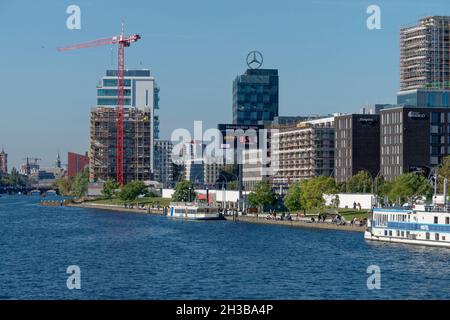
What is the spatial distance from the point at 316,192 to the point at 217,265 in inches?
3193

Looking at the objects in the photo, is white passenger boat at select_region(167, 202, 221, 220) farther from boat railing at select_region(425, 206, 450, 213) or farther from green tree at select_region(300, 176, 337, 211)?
boat railing at select_region(425, 206, 450, 213)

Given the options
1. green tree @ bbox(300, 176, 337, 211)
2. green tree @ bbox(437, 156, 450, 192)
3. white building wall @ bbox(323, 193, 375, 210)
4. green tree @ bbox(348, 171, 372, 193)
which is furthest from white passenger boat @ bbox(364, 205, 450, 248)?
green tree @ bbox(348, 171, 372, 193)

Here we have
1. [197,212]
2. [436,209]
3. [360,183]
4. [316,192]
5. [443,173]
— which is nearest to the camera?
[436,209]

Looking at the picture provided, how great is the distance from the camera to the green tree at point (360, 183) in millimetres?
191625

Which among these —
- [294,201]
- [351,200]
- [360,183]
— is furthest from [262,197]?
[351,200]

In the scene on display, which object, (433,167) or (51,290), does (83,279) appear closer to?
(51,290)

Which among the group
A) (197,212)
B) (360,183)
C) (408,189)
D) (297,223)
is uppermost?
(360,183)

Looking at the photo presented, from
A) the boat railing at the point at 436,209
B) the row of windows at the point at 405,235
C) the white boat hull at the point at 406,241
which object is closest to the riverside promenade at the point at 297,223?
the white boat hull at the point at 406,241

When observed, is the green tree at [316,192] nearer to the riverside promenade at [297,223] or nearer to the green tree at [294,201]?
the green tree at [294,201]

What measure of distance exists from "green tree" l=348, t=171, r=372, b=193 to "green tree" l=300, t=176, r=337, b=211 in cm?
2064

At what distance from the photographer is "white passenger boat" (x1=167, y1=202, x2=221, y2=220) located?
616ft

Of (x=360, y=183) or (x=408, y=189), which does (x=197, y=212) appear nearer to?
(x=360, y=183)

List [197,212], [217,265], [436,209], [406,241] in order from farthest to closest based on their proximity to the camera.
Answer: [197,212] → [406,241] → [436,209] → [217,265]

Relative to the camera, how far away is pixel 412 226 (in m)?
111
